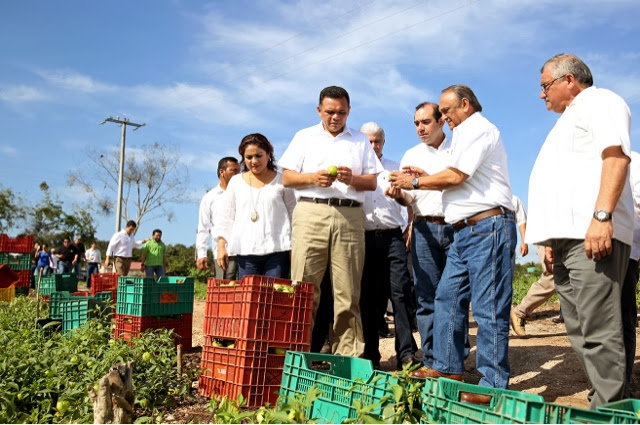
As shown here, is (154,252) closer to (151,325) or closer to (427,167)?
(151,325)

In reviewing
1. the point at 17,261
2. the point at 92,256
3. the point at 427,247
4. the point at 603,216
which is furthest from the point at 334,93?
the point at 92,256

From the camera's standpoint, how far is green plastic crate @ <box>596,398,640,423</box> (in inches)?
89.7

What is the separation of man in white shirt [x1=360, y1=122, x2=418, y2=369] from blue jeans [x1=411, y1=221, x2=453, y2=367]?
0.25 meters

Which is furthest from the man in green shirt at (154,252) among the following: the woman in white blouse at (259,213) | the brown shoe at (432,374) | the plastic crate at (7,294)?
the brown shoe at (432,374)

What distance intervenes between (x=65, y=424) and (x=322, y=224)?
2.26 m

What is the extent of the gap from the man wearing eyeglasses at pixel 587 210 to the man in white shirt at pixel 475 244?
1.71ft

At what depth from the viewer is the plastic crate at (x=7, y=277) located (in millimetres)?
10594

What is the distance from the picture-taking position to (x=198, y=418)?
3.89m

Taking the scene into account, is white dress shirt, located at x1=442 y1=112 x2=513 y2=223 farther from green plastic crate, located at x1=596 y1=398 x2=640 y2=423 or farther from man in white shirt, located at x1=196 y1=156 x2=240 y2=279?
man in white shirt, located at x1=196 y1=156 x2=240 y2=279

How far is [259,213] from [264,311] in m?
1.32

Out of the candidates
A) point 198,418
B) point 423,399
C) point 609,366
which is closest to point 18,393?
point 198,418

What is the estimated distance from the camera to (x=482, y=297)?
415 centimetres

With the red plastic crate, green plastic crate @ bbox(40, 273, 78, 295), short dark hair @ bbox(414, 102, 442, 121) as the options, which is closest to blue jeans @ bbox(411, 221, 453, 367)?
short dark hair @ bbox(414, 102, 442, 121)

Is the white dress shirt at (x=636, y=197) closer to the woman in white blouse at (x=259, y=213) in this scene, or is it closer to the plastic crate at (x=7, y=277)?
the woman in white blouse at (x=259, y=213)
